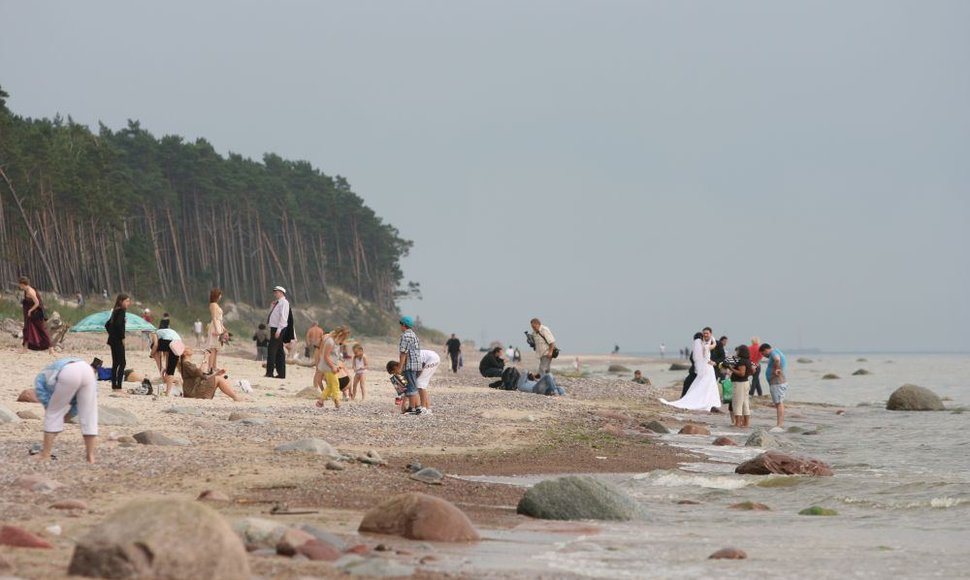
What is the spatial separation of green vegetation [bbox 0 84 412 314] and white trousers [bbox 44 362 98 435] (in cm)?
5738

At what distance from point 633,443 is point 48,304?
1738 inches

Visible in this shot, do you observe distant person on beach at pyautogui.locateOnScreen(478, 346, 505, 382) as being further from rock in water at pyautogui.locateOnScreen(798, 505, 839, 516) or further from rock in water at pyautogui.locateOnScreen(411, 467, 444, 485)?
rock in water at pyautogui.locateOnScreen(798, 505, 839, 516)

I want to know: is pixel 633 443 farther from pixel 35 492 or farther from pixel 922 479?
pixel 35 492

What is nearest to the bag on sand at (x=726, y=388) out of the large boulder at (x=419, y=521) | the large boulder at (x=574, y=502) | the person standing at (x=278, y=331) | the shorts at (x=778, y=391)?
the shorts at (x=778, y=391)

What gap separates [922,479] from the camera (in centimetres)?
1820

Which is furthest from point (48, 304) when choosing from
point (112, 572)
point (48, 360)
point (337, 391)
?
point (112, 572)

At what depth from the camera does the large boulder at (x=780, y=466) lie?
17938 mm

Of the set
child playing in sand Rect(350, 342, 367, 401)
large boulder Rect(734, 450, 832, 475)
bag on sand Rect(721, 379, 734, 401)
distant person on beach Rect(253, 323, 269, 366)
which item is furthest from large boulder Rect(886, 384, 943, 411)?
large boulder Rect(734, 450, 832, 475)

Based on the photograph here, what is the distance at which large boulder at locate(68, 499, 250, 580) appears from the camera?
713cm

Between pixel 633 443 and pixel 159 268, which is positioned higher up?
pixel 159 268

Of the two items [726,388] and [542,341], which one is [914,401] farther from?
[542,341]

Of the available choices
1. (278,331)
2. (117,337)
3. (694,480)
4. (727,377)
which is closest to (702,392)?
(727,377)

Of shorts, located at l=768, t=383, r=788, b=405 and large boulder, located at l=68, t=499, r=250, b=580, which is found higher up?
shorts, located at l=768, t=383, r=788, b=405

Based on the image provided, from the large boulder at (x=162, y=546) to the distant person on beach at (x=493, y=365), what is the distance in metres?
32.0
